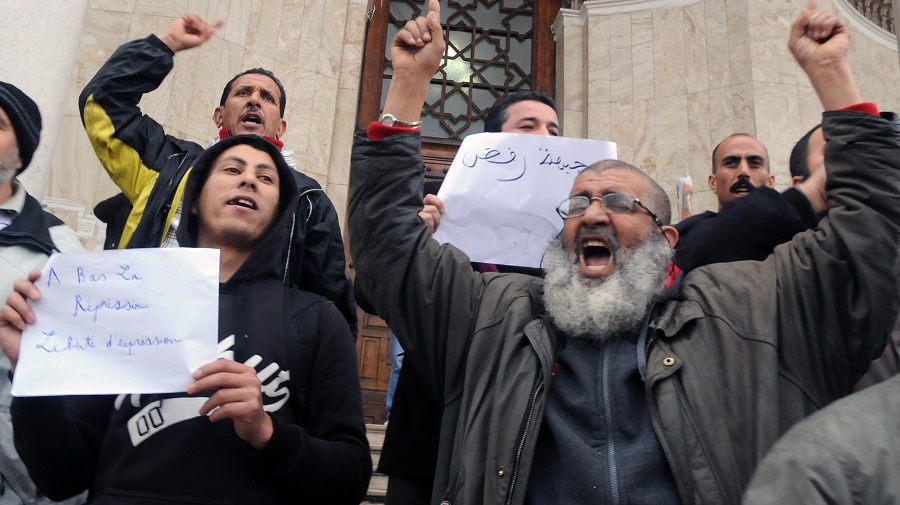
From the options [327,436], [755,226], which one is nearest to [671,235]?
[755,226]

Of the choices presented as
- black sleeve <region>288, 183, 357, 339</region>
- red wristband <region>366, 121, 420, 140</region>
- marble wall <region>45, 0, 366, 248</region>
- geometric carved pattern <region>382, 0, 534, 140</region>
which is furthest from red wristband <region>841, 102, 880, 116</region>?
geometric carved pattern <region>382, 0, 534, 140</region>

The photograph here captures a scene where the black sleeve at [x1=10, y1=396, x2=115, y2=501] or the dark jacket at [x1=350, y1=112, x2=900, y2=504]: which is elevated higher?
the dark jacket at [x1=350, y1=112, x2=900, y2=504]

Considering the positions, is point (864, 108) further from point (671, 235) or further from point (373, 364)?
point (373, 364)

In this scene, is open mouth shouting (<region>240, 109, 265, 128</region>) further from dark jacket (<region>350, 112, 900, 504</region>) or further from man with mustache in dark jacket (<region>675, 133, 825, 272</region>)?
man with mustache in dark jacket (<region>675, 133, 825, 272</region>)

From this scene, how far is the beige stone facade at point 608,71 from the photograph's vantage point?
7.84 m

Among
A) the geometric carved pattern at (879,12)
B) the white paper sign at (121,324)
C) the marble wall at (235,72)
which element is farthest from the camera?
the geometric carved pattern at (879,12)

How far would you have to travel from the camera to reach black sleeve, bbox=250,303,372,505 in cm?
244

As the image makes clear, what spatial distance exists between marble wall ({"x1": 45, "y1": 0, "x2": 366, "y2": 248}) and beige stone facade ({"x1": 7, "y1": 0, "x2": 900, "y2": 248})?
0.5 inches

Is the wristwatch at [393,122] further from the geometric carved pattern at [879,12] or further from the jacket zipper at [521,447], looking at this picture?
the geometric carved pattern at [879,12]

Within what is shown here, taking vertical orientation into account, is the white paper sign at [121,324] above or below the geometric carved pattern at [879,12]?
below

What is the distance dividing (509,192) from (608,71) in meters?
5.97

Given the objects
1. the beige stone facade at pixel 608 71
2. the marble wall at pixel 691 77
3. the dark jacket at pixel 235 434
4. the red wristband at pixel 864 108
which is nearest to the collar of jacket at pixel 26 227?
the dark jacket at pixel 235 434

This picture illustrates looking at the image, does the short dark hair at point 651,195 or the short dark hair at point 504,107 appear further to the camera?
the short dark hair at point 504,107

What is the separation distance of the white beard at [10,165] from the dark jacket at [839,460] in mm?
3044
